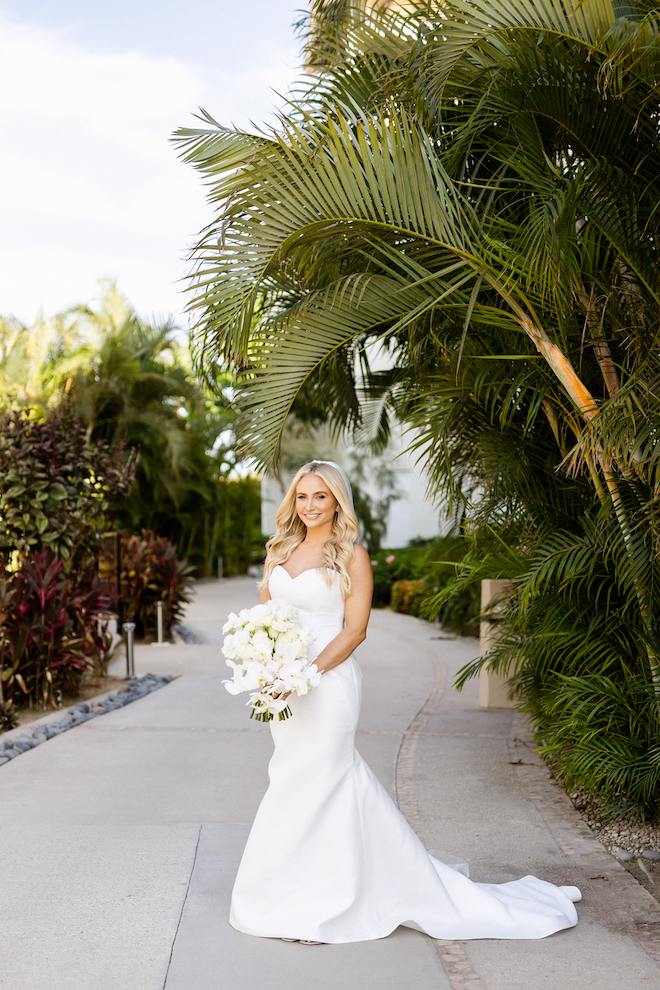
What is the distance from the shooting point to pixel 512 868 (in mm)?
4105

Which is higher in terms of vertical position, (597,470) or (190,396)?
(190,396)

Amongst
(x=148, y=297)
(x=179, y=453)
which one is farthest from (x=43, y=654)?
(x=148, y=297)

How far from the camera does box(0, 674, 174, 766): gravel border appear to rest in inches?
250

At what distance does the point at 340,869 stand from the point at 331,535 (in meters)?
1.31

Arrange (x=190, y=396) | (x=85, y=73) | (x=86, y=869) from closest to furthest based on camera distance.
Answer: (x=86, y=869) → (x=85, y=73) → (x=190, y=396)

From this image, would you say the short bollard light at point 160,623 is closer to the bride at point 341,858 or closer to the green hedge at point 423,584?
the green hedge at point 423,584

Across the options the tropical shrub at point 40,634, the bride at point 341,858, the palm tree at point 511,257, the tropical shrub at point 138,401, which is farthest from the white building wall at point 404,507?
the bride at point 341,858

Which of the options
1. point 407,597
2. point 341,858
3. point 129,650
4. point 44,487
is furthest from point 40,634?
point 407,597

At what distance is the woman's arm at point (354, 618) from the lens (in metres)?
3.50

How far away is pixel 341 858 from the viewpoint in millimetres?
3305

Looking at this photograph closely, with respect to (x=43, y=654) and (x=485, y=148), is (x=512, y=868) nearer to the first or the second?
(x=485, y=148)

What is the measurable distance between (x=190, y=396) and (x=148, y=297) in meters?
4.72

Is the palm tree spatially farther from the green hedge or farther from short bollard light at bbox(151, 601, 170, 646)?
short bollard light at bbox(151, 601, 170, 646)

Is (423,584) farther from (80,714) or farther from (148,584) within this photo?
(80,714)
